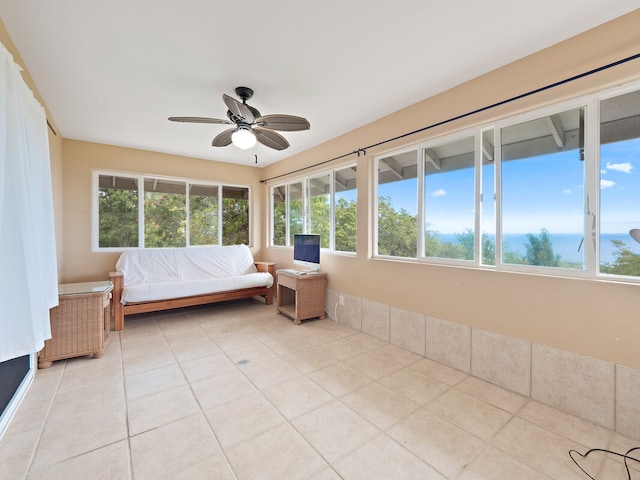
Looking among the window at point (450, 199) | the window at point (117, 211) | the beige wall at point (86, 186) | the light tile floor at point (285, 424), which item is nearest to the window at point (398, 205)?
the window at point (450, 199)

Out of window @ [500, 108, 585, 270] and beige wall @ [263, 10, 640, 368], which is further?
window @ [500, 108, 585, 270]

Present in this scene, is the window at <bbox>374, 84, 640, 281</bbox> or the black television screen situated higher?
the window at <bbox>374, 84, 640, 281</bbox>

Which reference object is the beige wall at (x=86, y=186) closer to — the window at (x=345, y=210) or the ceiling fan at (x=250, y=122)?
the ceiling fan at (x=250, y=122)

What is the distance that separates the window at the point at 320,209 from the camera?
11.8 feet

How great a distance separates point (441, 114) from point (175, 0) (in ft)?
7.01

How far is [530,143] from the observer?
211 centimetres

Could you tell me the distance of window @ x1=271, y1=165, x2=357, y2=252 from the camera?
3.61 meters

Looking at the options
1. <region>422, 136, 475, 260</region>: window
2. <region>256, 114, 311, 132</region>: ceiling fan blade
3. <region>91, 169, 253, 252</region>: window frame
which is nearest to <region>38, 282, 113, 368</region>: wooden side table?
<region>91, 169, 253, 252</region>: window frame

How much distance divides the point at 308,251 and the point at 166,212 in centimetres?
251

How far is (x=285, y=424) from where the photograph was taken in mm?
1693

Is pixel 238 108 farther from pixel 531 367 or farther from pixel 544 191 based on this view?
pixel 531 367

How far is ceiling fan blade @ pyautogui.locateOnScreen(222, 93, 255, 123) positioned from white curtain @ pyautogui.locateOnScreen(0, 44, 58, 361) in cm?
113

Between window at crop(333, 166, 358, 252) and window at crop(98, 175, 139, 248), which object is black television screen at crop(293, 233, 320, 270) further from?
window at crop(98, 175, 139, 248)

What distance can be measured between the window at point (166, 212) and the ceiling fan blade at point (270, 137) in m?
2.53
